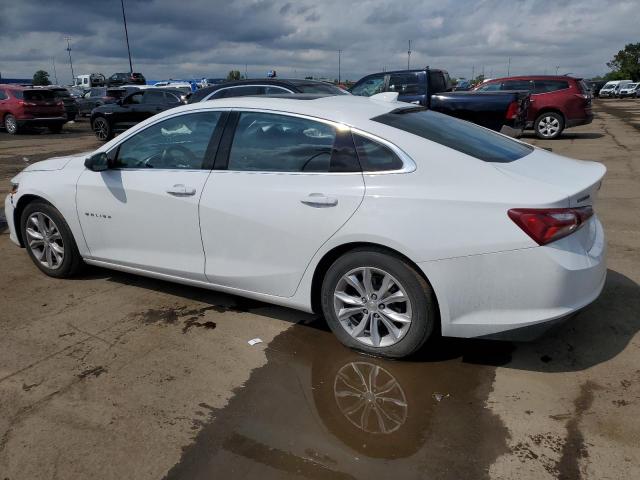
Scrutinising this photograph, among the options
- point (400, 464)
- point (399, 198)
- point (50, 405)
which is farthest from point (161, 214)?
point (400, 464)

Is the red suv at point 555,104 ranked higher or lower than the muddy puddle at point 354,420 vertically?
higher

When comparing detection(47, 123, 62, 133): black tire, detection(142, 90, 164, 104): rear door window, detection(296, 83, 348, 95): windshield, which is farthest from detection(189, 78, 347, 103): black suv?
detection(47, 123, 62, 133): black tire

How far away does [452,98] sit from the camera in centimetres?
1216

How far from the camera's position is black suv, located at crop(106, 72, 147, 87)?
3611 cm

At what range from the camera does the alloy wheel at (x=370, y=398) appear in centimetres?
274

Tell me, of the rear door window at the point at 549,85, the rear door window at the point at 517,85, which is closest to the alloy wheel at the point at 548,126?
the rear door window at the point at 549,85

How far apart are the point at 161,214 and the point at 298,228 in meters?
1.15

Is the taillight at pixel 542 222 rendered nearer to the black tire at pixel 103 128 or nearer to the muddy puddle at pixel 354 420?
the muddy puddle at pixel 354 420

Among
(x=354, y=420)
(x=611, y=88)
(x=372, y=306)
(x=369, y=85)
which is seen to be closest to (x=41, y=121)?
(x=369, y=85)

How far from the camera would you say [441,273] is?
2939 mm

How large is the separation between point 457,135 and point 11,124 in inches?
790

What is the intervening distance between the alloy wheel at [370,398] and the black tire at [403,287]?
0.52 ft

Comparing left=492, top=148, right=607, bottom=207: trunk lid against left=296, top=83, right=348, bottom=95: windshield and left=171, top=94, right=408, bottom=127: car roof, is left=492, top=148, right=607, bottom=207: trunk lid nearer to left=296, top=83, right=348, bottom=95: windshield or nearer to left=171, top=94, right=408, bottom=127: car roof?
left=171, top=94, right=408, bottom=127: car roof

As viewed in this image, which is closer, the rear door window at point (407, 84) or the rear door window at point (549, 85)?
the rear door window at point (407, 84)
